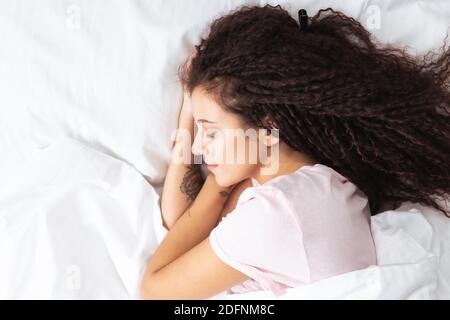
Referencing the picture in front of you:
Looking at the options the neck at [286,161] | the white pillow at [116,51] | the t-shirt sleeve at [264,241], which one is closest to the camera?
the t-shirt sleeve at [264,241]

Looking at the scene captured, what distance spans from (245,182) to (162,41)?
330 millimetres

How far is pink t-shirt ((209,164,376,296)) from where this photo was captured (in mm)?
923

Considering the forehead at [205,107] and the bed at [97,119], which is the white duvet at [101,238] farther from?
the forehead at [205,107]

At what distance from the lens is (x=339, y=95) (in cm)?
96

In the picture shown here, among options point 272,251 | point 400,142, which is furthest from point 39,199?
point 400,142

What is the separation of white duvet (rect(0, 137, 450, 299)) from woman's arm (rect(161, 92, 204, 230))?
0.09 ft

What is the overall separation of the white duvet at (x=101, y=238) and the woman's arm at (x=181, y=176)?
0.03 meters

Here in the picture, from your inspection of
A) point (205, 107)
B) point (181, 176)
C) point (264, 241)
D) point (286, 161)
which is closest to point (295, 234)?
point (264, 241)

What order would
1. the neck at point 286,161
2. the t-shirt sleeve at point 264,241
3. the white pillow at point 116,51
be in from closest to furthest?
the t-shirt sleeve at point 264,241, the neck at point 286,161, the white pillow at point 116,51

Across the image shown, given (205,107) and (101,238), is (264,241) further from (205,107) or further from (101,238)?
(101,238)

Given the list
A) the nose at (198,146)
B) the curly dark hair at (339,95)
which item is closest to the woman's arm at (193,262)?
the nose at (198,146)

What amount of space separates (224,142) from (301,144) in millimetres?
136

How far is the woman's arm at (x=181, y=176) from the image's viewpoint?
3.96ft

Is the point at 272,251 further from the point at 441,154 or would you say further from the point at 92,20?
the point at 92,20
